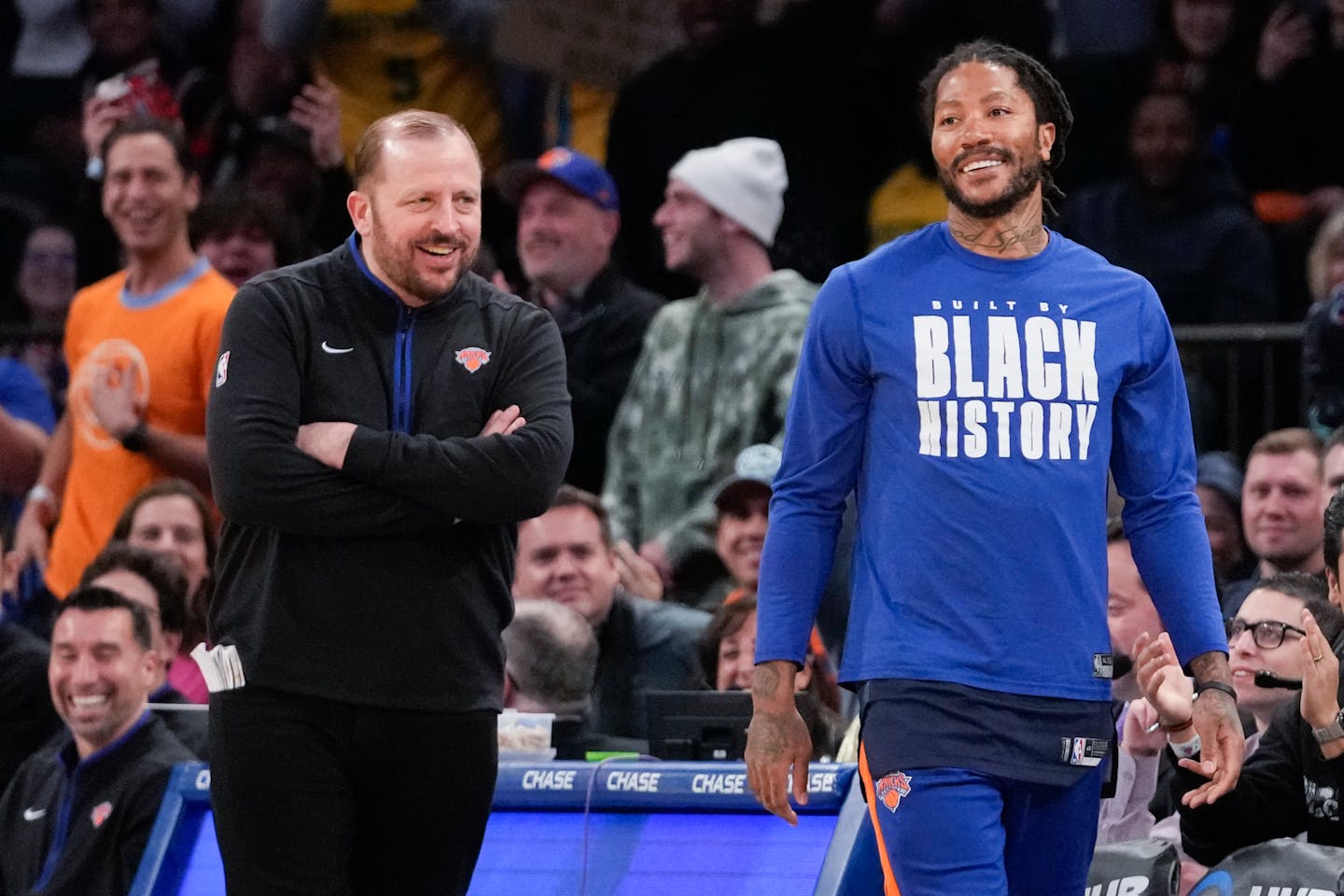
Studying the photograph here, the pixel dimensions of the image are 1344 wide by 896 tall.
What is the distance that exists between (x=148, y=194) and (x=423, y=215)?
392 centimetres

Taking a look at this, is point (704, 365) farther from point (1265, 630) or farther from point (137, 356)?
point (1265, 630)

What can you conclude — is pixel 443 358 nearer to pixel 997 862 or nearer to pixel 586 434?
pixel 997 862

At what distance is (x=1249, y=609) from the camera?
5688 millimetres

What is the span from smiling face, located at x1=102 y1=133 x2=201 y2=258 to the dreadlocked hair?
13.9ft

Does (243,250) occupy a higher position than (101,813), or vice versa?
(243,250)

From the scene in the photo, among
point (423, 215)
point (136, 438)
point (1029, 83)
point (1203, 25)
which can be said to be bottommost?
point (136, 438)

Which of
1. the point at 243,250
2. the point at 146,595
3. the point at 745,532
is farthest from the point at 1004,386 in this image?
the point at 243,250

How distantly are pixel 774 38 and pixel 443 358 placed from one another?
5023mm

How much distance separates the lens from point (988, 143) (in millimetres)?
3893

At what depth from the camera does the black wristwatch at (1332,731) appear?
462 centimetres

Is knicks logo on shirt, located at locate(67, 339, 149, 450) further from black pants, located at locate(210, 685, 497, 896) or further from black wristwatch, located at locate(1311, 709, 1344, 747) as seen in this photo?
black wristwatch, located at locate(1311, 709, 1344, 747)

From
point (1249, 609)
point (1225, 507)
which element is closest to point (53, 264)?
point (1225, 507)

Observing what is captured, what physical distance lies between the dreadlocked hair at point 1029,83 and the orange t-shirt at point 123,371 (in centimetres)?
390

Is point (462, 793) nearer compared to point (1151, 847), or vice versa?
point (462, 793)
